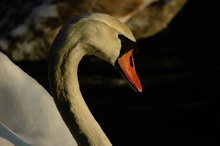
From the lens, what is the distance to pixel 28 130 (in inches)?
195

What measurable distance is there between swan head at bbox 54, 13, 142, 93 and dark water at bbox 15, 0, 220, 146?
6.41ft

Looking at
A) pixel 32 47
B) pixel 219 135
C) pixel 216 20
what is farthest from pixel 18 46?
pixel 219 135

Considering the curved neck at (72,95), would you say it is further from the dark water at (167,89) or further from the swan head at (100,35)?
the dark water at (167,89)

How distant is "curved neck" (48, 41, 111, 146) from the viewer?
4.07 m

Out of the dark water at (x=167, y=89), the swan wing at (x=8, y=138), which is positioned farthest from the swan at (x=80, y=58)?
the dark water at (x=167, y=89)

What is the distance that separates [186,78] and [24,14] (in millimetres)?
1667

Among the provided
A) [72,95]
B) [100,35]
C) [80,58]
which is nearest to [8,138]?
[72,95]

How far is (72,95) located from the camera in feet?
13.6

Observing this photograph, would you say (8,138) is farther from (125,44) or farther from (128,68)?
(125,44)

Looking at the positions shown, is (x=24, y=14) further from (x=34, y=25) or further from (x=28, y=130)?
(x=28, y=130)

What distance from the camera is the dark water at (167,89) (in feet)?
20.5

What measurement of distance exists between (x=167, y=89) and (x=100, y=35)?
2900 millimetres

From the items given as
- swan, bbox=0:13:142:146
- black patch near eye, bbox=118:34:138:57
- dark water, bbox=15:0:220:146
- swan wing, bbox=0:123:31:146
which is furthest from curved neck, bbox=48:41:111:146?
dark water, bbox=15:0:220:146

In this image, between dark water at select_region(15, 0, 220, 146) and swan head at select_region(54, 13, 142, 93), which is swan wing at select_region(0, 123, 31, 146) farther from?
dark water at select_region(15, 0, 220, 146)
